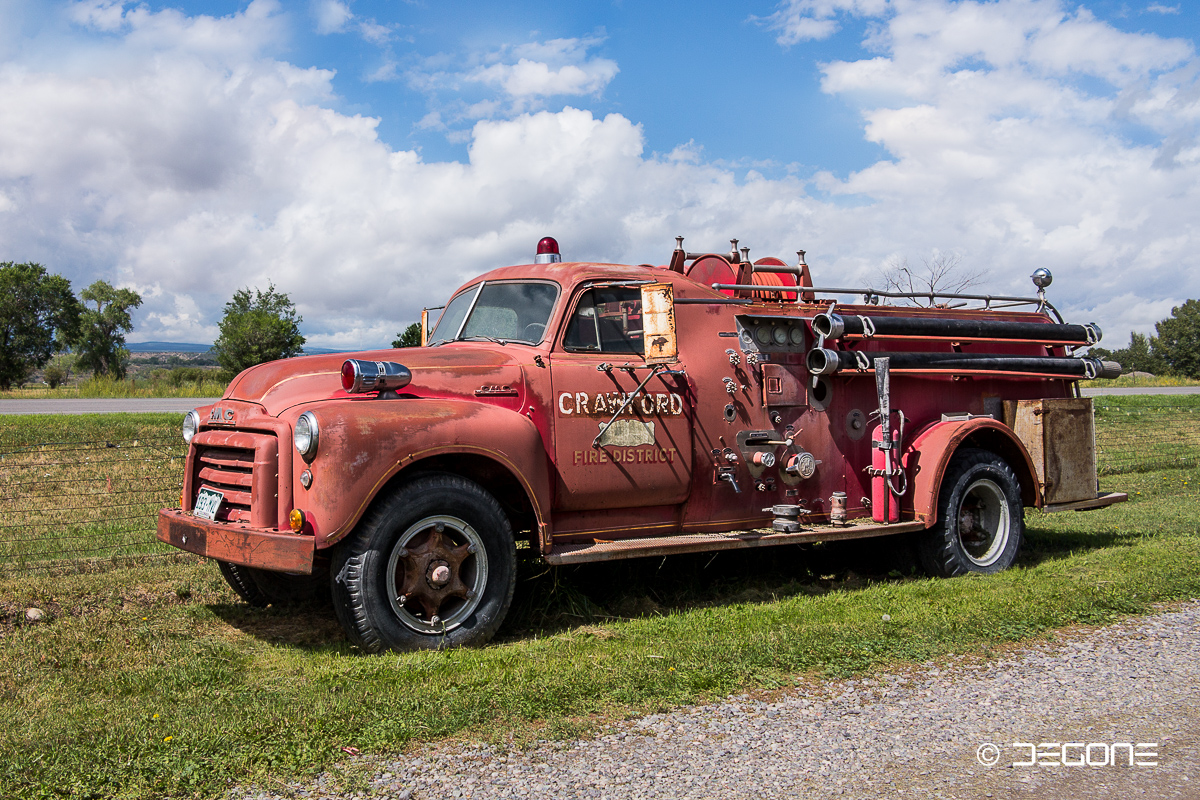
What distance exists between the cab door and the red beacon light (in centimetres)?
65

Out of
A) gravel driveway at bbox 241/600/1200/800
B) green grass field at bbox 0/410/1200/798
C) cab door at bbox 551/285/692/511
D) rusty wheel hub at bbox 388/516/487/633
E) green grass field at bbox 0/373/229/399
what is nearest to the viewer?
gravel driveway at bbox 241/600/1200/800

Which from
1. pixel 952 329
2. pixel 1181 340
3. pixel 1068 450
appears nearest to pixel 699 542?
pixel 952 329

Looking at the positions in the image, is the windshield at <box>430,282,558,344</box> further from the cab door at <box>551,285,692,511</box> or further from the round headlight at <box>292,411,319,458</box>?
the round headlight at <box>292,411,319,458</box>

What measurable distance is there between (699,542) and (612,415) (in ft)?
3.22

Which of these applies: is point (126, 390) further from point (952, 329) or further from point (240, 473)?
point (952, 329)

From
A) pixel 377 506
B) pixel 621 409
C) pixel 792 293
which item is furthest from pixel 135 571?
pixel 792 293

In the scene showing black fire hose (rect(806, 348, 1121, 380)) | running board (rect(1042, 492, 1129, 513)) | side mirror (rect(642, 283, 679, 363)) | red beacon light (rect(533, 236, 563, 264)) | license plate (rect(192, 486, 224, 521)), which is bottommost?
running board (rect(1042, 492, 1129, 513))

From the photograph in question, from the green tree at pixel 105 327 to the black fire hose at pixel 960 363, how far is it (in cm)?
5358

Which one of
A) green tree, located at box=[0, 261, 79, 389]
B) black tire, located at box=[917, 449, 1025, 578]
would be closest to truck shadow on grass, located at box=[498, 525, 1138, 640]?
black tire, located at box=[917, 449, 1025, 578]

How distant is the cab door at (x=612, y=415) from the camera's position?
5664mm

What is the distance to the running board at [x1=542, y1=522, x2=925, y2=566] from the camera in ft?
17.7

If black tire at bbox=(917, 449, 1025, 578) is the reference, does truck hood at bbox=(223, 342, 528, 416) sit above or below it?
above

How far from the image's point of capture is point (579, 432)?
568 centimetres

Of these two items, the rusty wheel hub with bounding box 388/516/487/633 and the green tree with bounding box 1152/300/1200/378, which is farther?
the green tree with bounding box 1152/300/1200/378
